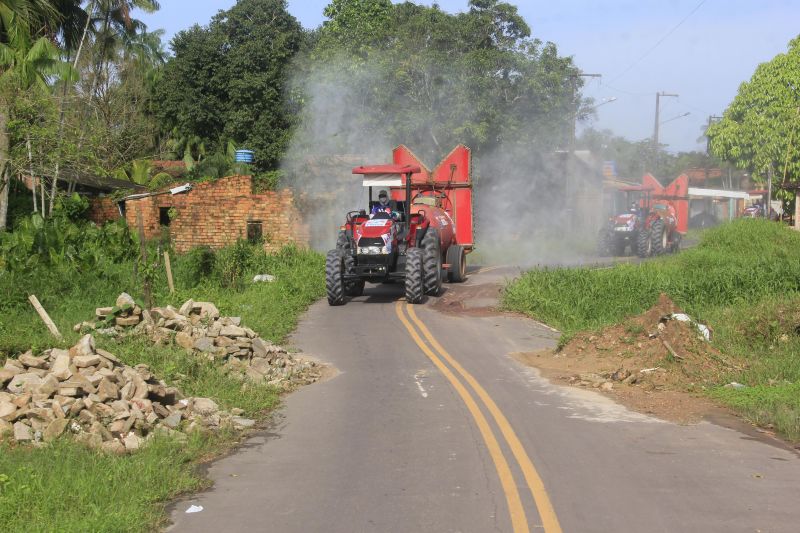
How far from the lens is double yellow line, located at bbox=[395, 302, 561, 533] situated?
6.94 metres

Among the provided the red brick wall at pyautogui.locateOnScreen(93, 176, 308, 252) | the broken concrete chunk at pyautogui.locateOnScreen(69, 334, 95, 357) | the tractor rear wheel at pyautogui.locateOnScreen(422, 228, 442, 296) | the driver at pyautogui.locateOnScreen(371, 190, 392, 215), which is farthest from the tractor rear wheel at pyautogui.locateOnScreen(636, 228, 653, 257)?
the broken concrete chunk at pyautogui.locateOnScreen(69, 334, 95, 357)

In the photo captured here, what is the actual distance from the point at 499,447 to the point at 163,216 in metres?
27.5

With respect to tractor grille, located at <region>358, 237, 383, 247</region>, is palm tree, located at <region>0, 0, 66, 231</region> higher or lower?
higher

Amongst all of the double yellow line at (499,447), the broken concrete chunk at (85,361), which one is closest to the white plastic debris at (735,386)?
the double yellow line at (499,447)

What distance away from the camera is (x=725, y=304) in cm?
1767

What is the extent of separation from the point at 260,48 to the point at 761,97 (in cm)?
2375

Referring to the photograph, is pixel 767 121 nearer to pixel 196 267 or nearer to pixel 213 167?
pixel 213 167

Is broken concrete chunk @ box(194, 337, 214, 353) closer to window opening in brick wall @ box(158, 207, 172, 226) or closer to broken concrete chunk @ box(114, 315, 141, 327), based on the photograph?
broken concrete chunk @ box(114, 315, 141, 327)

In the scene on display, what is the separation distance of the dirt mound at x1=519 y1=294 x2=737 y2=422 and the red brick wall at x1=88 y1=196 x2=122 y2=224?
2392 centimetres

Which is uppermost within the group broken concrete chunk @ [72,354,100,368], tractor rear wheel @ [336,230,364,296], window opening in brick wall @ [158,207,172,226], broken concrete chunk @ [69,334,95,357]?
window opening in brick wall @ [158,207,172,226]

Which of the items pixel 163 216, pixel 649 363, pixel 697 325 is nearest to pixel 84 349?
pixel 649 363

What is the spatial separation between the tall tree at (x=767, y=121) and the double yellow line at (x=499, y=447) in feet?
92.3

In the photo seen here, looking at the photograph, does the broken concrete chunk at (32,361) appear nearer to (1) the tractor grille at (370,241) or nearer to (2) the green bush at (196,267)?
(1) the tractor grille at (370,241)

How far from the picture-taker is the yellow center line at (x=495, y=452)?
22.7 feet
